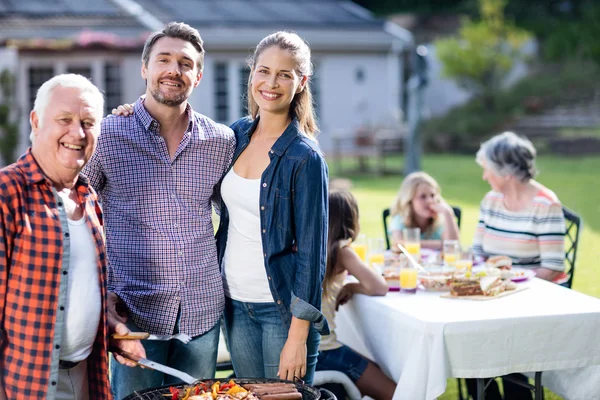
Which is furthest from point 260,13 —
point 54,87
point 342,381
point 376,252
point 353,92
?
point 54,87

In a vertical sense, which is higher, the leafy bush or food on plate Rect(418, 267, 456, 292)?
the leafy bush

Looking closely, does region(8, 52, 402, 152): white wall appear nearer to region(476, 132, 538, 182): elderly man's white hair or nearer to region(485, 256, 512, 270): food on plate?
region(476, 132, 538, 182): elderly man's white hair

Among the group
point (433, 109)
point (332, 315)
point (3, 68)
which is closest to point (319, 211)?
point (332, 315)

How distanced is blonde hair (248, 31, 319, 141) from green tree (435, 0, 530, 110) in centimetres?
2143

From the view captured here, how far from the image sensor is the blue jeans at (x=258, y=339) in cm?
315

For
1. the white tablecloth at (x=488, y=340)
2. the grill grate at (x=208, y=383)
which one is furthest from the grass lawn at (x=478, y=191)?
the grill grate at (x=208, y=383)

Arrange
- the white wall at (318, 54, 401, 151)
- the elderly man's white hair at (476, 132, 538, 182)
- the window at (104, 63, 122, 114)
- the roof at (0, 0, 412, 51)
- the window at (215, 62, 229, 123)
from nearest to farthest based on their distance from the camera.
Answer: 1. the elderly man's white hair at (476, 132, 538, 182)
2. the roof at (0, 0, 412, 51)
3. the window at (104, 63, 122, 114)
4. the window at (215, 62, 229, 123)
5. the white wall at (318, 54, 401, 151)

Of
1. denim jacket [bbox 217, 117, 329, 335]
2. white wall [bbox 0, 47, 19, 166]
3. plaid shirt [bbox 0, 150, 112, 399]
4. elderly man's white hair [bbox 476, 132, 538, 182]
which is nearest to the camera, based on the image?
plaid shirt [bbox 0, 150, 112, 399]

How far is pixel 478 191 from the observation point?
14.5 m

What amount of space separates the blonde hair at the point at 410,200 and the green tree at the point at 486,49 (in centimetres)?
1882

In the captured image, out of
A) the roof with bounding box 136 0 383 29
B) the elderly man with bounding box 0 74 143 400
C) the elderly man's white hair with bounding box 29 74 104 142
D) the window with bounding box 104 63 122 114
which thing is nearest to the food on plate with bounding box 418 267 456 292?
the elderly man with bounding box 0 74 143 400

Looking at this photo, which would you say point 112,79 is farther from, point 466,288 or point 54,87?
point 54,87

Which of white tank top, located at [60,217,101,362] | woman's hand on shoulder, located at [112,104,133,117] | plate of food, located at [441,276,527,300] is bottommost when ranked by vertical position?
plate of food, located at [441,276,527,300]

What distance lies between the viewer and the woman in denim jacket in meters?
3.04
